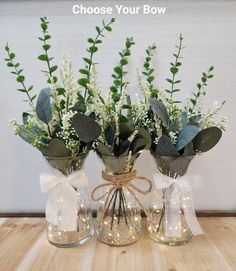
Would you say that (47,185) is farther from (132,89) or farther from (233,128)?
(233,128)

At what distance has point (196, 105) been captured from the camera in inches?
30.2

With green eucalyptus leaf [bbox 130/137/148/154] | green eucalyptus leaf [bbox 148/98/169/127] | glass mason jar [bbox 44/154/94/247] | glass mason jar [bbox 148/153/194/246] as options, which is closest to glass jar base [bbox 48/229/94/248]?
glass mason jar [bbox 44/154/94/247]

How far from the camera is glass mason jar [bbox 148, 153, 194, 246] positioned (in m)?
0.69

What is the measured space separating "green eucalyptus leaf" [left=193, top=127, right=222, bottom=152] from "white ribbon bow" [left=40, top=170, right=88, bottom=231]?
303mm

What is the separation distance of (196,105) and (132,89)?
0.21 meters

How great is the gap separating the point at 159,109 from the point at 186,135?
9cm

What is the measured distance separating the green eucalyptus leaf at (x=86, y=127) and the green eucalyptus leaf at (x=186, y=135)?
195 millimetres

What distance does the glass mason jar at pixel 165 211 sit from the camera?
0.69 m

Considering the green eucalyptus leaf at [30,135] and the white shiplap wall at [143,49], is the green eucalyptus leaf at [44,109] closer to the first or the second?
the green eucalyptus leaf at [30,135]

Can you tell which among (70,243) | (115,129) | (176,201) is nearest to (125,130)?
(115,129)

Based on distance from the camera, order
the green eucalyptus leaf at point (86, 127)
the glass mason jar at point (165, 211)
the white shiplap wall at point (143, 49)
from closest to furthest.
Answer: the green eucalyptus leaf at point (86, 127) < the glass mason jar at point (165, 211) < the white shiplap wall at point (143, 49)

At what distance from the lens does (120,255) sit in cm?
69

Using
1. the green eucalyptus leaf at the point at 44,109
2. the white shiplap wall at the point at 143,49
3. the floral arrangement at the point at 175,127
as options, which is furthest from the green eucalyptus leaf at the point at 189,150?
the green eucalyptus leaf at the point at 44,109

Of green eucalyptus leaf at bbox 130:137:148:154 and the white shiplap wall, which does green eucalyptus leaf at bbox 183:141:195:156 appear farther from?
the white shiplap wall
